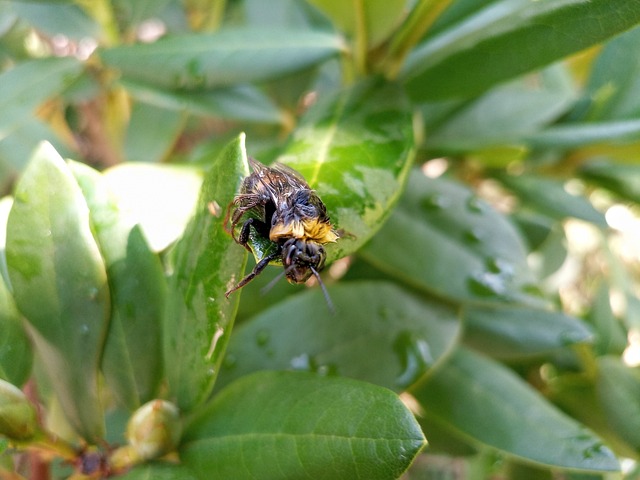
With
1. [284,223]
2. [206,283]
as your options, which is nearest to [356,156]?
[284,223]

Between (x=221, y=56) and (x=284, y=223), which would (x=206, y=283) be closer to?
(x=284, y=223)

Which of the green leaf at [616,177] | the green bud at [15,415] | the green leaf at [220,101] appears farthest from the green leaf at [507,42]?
the green bud at [15,415]

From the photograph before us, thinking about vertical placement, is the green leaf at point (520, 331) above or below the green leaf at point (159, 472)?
below

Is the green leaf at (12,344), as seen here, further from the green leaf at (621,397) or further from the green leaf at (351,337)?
the green leaf at (621,397)

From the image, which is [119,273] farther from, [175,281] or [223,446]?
[223,446]

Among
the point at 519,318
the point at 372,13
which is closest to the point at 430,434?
the point at 519,318

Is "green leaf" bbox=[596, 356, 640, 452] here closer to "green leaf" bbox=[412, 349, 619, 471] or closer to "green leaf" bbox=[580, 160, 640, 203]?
"green leaf" bbox=[412, 349, 619, 471]
